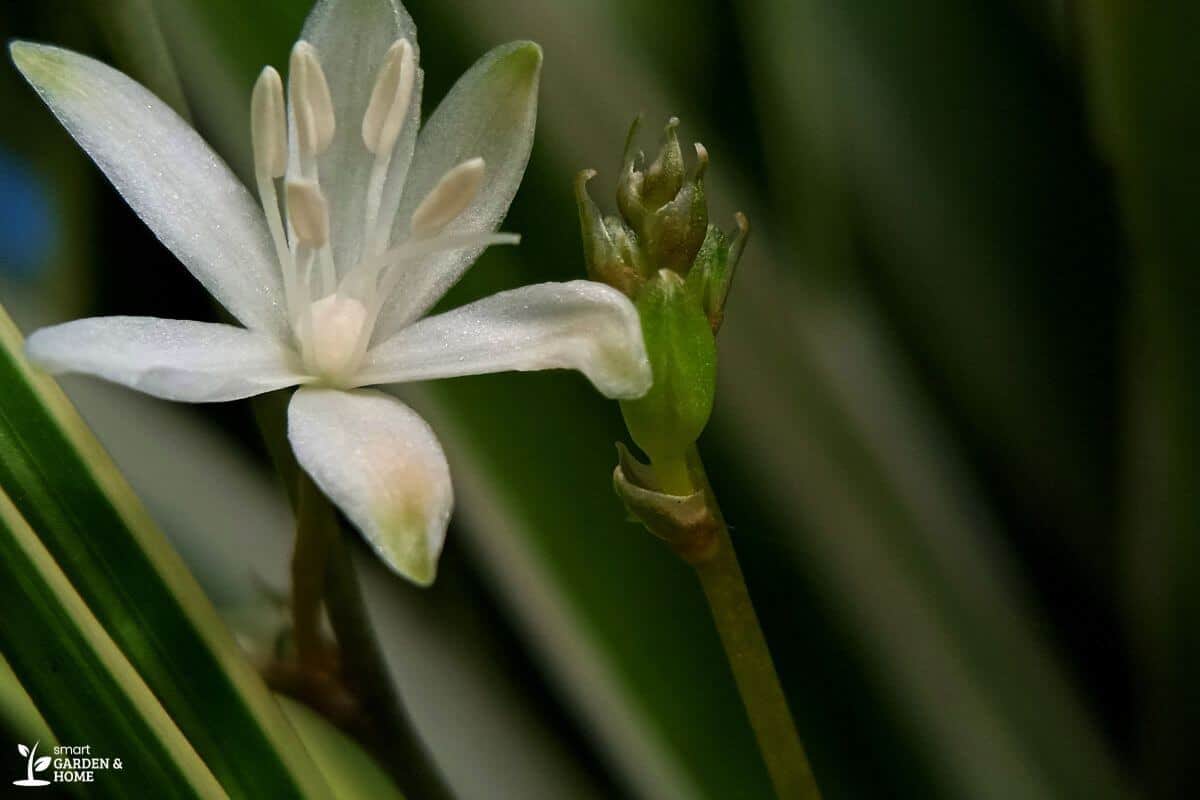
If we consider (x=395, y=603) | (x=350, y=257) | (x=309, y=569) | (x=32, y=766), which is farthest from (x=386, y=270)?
(x=395, y=603)

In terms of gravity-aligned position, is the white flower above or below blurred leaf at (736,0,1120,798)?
above

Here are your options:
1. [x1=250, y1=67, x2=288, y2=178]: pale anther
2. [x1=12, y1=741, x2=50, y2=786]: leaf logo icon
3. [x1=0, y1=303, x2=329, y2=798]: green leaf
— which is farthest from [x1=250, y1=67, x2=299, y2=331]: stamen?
[x1=12, y1=741, x2=50, y2=786]: leaf logo icon

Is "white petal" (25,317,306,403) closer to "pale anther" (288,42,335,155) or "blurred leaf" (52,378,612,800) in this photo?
"pale anther" (288,42,335,155)


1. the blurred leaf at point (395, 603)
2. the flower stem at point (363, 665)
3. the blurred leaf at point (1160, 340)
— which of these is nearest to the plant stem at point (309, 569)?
the flower stem at point (363, 665)

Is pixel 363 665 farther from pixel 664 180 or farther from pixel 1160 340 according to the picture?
pixel 1160 340

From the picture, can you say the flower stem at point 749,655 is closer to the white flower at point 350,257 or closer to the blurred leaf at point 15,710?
the white flower at point 350,257

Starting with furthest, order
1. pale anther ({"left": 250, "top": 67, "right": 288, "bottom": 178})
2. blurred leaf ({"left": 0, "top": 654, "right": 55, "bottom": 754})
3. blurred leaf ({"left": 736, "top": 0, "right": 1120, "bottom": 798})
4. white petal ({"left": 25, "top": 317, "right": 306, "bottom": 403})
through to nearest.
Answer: blurred leaf ({"left": 736, "top": 0, "right": 1120, "bottom": 798}) → blurred leaf ({"left": 0, "top": 654, "right": 55, "bottom": 754}) → pale anther ({"left": 250, "top": 67, "right": 288, "bottom": 178}) → white petal ({"left": 25, "top": 317, "right": 306, "bottom": 403})
